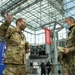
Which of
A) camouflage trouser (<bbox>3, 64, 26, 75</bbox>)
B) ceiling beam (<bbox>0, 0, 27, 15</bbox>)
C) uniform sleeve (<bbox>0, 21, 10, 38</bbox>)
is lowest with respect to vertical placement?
camouflage trouser (<bbox>3, 64, 26, 75</bbox>)

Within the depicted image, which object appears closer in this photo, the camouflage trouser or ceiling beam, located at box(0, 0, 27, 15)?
the camouflage trouser

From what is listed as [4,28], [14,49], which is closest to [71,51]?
[14,49]

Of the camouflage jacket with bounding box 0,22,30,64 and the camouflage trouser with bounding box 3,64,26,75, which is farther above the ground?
the camouflage jacket with bounding box 0,22,30,64

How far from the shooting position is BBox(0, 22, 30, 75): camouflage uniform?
2.95 m

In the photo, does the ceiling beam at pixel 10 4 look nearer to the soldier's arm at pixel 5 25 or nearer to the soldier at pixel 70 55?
the soldier at pixel 70 55

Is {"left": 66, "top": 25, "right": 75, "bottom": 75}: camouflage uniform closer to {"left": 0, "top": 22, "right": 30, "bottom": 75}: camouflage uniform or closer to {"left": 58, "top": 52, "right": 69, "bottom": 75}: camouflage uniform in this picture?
{"left": 58, "top": 52, "right": 69, "bottom": 75}: camouflage uniform

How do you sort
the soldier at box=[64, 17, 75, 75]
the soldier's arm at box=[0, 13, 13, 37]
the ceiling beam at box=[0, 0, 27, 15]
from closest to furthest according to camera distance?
1. the soldier's arm at box=[0, 13, 13, 37]
2. the soldier at box=[64, 17, 75, 75]
3. the ceiling beam at box=[0, 0, 27, 15]

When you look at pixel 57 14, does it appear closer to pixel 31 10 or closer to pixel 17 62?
pixel 31 10

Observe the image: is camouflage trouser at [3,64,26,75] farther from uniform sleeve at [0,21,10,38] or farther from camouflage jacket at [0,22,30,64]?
uniform sleeve at [0,21,10,38]

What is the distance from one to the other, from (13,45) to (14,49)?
0.24 ft

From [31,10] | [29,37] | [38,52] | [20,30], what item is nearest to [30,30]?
[29,37]

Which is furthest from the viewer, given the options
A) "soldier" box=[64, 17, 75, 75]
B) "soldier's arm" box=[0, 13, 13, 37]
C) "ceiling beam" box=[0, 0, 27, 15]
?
"ceiling beam" box=[0, 0, 27, 15]

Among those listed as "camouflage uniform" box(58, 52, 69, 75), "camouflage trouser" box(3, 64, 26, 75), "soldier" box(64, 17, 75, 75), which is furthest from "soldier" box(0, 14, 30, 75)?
"soldier" box(64, 17, 75, 75)

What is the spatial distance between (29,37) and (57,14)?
10.9m
